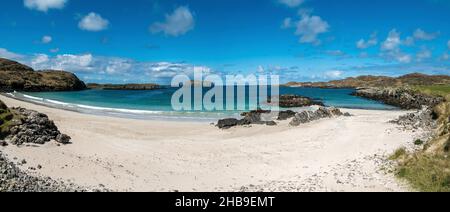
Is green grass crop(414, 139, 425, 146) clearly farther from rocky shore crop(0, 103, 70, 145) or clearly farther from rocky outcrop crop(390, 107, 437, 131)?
rocky shore crop(0, 103, 70, 145)

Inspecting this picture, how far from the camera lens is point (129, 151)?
2072cm

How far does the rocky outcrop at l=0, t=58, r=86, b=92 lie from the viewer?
11439 cm

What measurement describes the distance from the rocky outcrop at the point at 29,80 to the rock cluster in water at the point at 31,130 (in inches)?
3811

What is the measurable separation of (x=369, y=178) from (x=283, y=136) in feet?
38.5

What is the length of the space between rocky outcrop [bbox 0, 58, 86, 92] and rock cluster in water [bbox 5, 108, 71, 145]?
318 feet

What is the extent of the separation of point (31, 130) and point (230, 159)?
9713 millimetres

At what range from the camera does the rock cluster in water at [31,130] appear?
60.4 feet

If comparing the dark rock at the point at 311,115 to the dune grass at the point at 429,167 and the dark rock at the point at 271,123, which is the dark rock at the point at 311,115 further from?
the dune grass at the point at 429,167

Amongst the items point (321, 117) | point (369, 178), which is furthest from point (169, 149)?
point (321, 117)

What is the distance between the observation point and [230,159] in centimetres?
2014

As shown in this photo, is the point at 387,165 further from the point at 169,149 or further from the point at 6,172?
the point at 6,172

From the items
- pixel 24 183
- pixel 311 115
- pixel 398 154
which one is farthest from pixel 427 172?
pixel 311 115

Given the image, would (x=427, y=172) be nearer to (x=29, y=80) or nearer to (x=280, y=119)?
(x=280, y=119)

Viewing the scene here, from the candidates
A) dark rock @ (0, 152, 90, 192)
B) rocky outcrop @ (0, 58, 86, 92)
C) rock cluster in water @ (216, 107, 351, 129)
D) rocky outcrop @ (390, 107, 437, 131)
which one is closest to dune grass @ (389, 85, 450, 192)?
rocky outcrop @ (390, 107, 437, 131)
